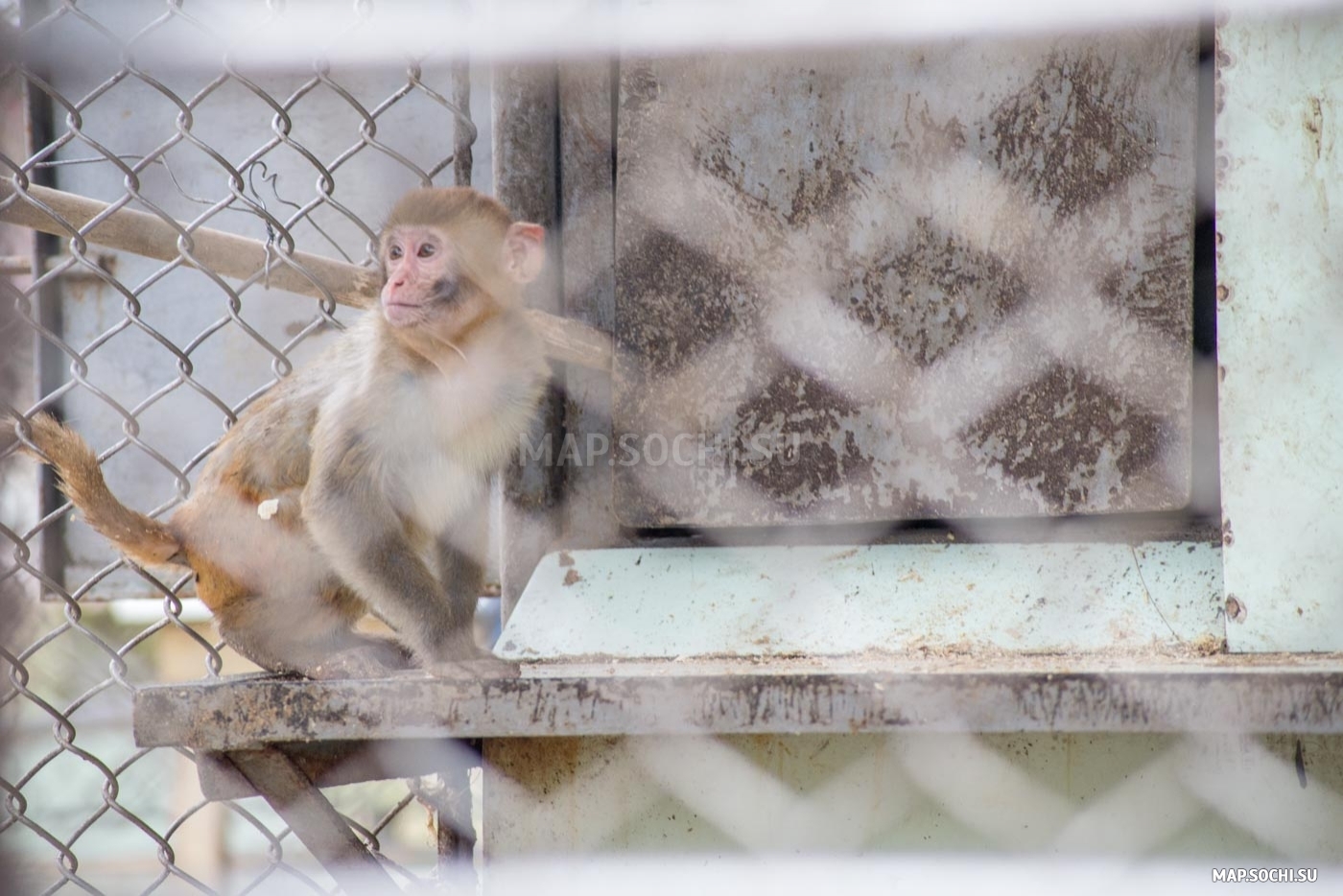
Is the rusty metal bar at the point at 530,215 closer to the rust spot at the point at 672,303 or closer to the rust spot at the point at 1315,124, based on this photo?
the rust spot at the point at 672,303

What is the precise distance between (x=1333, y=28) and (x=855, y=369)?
2.51 ft

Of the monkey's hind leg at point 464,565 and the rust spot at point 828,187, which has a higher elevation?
the rust spot at point 828,187

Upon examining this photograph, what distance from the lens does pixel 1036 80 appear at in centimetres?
185

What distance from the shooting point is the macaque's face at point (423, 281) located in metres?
2.25

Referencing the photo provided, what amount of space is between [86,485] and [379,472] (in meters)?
0.56

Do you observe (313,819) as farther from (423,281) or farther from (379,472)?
(423,281)

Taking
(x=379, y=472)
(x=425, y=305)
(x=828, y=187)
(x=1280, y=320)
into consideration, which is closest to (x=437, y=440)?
(x=379, y=472)

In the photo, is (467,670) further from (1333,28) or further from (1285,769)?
(1333,28)

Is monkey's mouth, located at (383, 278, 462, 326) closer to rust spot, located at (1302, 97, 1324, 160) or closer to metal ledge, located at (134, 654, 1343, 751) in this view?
metal ledge, located at (134, 654, 1343, 751)

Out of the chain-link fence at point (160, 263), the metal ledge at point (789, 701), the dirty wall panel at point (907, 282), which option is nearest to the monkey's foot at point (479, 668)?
the metal ledge at point (789, 701)

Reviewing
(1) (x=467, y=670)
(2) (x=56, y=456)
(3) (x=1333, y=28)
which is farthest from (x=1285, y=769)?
(2) (x=56, y=456)

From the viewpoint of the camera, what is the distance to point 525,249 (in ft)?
6.72

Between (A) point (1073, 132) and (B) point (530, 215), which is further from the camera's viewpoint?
(B) point (530, 215)

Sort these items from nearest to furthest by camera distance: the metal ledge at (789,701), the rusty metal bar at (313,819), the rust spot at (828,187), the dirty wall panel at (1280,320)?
the metal ledge at (789,701) < the dirty wall panel at (1280,320) < the rusty metal bar at (313,819) < the rust spot at (828,187)
